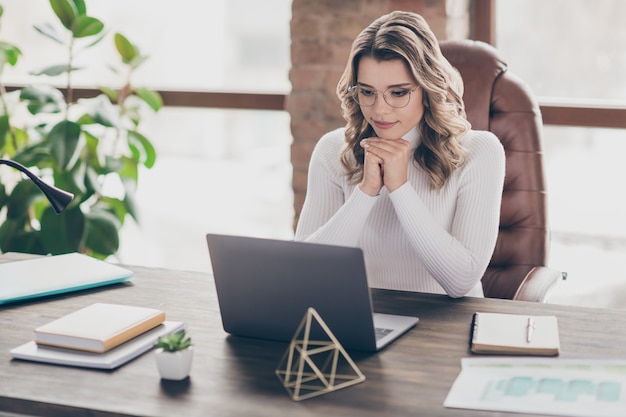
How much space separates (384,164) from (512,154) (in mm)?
544

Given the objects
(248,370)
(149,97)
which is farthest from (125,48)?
(248,370)

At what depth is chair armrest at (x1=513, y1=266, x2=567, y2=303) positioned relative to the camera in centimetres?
195

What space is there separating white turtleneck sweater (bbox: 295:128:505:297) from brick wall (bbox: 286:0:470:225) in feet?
2.83

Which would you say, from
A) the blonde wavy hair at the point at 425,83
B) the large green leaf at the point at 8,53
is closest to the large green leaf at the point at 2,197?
the large green leaf at the point at 8,53

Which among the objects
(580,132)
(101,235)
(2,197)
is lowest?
(101,235)

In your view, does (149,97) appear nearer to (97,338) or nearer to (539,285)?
(539,285)

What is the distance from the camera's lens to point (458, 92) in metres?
2.05

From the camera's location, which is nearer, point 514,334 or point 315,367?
point 315,367

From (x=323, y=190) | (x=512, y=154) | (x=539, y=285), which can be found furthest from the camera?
(x=512, y=154)

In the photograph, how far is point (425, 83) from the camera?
192 cm

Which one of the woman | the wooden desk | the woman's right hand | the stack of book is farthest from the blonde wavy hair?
the stack of book

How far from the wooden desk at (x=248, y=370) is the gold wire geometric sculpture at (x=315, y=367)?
2 centimetres

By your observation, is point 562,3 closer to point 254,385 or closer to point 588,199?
point 588,199

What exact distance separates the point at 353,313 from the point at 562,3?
185 centimetres
